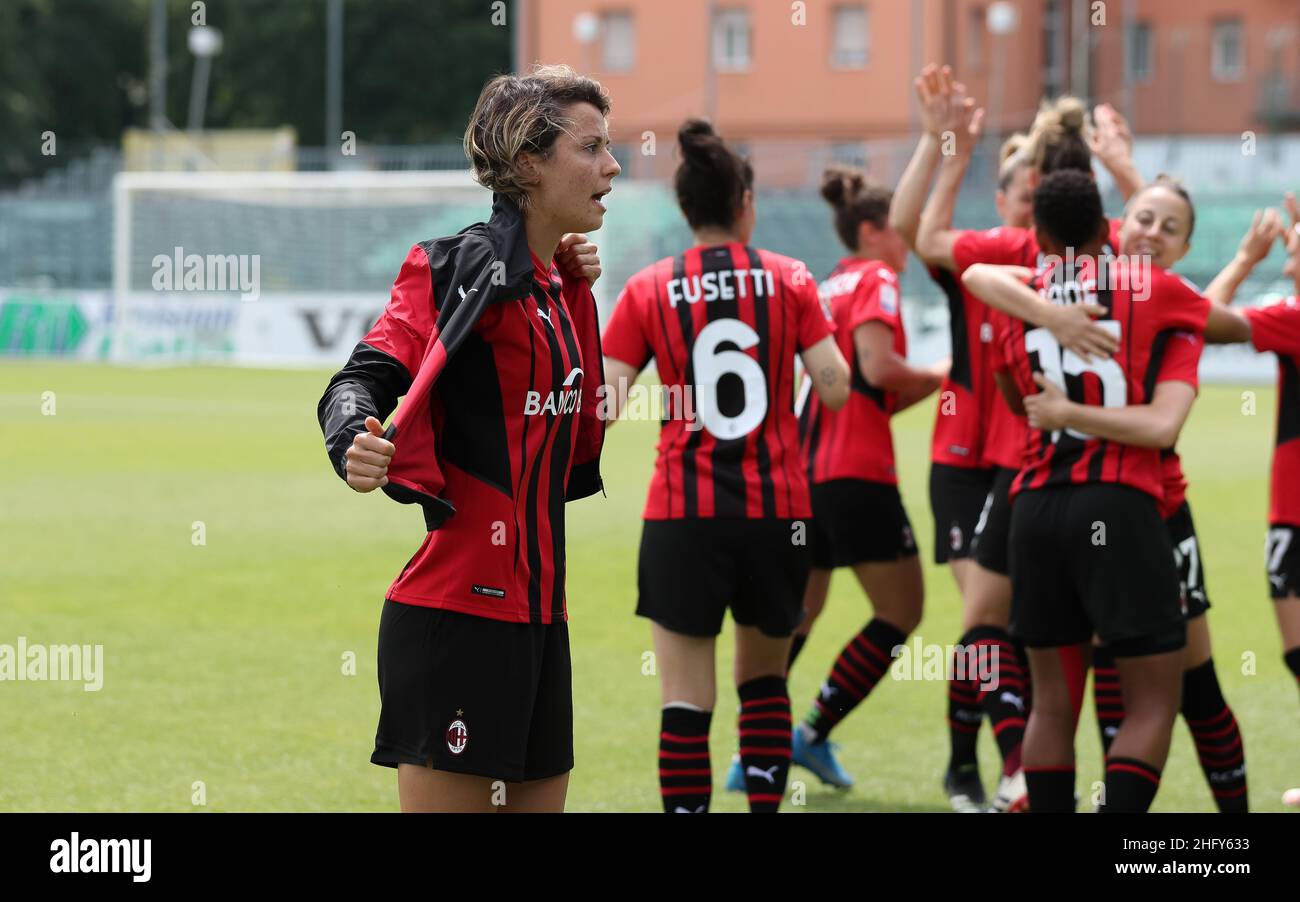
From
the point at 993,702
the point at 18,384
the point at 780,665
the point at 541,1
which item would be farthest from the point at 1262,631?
the point at 541,1

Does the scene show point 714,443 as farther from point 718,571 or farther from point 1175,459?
point 1175,459

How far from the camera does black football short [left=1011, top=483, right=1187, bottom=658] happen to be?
4961mm

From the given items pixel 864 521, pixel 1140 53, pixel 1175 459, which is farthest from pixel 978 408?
pixel 1140 53

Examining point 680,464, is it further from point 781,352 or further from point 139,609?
point 139,609

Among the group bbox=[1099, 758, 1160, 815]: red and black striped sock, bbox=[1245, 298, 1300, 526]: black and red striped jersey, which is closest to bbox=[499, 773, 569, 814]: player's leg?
bbox=[1099, 758, 1160, 815]: red and black striped sock

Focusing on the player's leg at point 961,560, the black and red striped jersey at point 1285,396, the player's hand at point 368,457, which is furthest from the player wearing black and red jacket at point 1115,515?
the player's hand at point 368,457

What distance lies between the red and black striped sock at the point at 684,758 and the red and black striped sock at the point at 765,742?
8.4 inches

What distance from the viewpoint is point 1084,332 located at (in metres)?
5.01

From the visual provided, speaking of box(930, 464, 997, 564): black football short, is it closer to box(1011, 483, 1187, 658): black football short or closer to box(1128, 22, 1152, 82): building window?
box(1011, 483, 1187, 658): black football short

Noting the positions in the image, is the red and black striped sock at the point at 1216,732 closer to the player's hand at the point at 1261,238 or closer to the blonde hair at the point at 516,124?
the player's hand at the point at 1261,238

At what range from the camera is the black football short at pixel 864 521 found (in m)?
6.85

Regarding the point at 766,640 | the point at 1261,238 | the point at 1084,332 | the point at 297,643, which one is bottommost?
the point at 297,643

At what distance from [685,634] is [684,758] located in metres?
0.40
